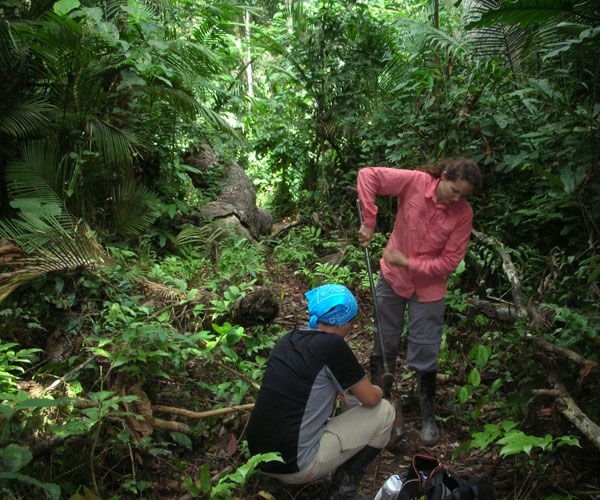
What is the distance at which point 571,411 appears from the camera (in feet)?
8.71

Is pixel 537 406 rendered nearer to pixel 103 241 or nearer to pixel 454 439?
pixel 454 439

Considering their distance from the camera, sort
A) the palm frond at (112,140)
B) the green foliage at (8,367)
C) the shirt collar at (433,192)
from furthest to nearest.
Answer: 1. the palm frond at (112,140)
2. the shirt collar at (433,192)
3. the green foliage at (8,367)

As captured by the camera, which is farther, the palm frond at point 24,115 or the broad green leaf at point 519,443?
the palm frond at point 24,115

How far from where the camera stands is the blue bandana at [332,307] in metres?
2.90

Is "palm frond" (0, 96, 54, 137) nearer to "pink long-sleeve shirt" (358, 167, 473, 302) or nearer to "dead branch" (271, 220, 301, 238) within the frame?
"pink long-sleeve shirt" (358, 167, 473, 302)

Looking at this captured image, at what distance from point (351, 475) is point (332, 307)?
3.35 ft

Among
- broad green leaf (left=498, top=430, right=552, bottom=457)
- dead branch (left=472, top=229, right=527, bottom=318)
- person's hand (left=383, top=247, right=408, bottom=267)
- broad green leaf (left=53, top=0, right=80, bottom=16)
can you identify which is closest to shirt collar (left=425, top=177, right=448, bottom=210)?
person's hand (left=383, top=247, right=408, bottom=267)

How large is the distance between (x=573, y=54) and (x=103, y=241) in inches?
181

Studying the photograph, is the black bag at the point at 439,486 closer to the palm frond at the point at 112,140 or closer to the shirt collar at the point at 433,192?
the shirt collar at the point at 433,192

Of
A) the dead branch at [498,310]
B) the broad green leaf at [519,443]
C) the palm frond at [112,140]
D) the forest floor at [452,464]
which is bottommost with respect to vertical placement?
the forest floor at [452,464]

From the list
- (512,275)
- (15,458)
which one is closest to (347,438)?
(15,458)

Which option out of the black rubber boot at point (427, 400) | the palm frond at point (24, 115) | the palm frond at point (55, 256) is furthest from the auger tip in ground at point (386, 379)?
the palm frond at point (24, 115)

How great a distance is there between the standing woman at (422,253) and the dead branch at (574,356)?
2.41ft

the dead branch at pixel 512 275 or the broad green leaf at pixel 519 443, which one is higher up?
the broad green leaf at pixel 519 443
